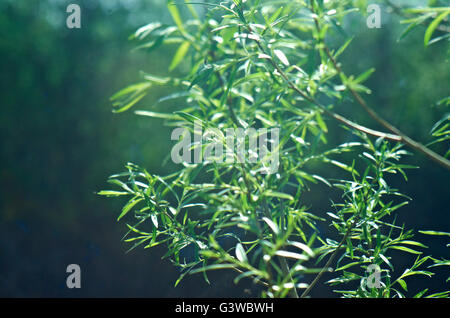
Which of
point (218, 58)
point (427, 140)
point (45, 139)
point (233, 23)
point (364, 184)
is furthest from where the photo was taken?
point (45, 139)

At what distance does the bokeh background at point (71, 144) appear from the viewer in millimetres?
2549

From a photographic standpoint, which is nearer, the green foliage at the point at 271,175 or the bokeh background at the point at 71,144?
the green foliage at the point at 271,175

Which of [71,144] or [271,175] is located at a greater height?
[71,144]

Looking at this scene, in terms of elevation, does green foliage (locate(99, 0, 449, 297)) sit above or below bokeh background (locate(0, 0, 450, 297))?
below

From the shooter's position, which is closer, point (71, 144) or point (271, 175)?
point (271, 175)

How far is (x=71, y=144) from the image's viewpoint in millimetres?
2799

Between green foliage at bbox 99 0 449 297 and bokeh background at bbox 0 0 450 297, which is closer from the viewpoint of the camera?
green foliage at bbox 99 0 449 297

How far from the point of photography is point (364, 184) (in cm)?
91

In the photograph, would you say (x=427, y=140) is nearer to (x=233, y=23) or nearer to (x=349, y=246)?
(x=349, y=246)

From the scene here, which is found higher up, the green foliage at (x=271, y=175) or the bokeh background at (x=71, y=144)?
the bokeh background at (x=71, y=144)

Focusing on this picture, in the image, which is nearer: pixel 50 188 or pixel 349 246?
pixel 349 246

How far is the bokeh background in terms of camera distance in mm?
2549

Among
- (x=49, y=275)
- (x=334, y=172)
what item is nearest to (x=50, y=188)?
(x=49, y=275)

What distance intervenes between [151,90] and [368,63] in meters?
1.30
